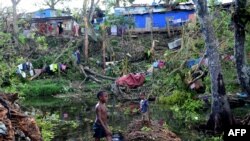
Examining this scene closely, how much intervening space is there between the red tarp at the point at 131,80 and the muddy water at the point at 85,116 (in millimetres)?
1259

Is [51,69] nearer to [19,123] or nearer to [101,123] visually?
[101,123]

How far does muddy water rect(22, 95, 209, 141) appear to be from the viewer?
44.6 ft

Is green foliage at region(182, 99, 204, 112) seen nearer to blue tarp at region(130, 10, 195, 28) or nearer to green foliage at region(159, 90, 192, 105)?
green foliage at region(159, 90, 192, 105)

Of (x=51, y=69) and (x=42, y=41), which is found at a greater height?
(x=42, y=41)

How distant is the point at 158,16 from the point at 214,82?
24.6m

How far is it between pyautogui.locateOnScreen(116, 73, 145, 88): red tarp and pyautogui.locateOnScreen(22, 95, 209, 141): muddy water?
4.13 feet

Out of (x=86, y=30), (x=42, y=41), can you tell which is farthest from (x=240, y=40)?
(x=86, y=30)

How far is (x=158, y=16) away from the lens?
3819 cm

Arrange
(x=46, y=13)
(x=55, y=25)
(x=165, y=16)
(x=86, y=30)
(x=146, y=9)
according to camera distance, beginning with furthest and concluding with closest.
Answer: (x=46, y=13)
(x=146, y=9)
(x=55, y=25)
(x=165, y=16)
(x=86, y=30)

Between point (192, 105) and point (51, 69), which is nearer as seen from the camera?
point (192, 105)

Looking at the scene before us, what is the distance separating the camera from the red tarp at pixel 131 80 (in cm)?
2369

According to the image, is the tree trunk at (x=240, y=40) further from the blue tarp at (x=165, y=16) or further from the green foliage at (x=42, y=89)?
the blue tarp at (x=165, y=16)

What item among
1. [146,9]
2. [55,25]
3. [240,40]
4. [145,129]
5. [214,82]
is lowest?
[145,129]

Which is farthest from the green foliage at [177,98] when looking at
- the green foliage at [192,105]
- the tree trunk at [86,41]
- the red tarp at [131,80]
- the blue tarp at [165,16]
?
the blue tarp at [165,16]
